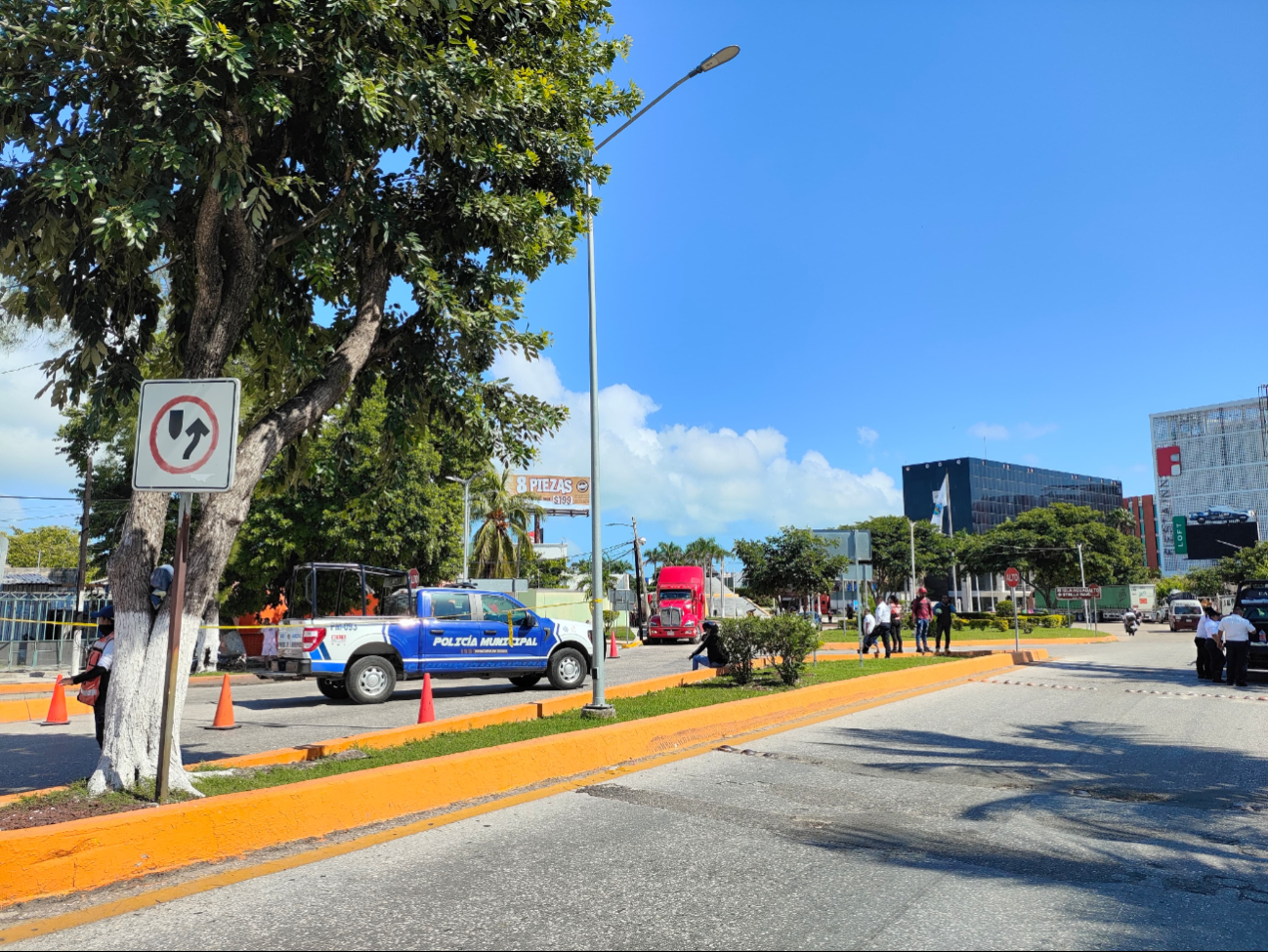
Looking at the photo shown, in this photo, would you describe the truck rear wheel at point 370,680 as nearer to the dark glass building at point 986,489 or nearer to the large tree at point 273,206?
the large tree at point 273,206

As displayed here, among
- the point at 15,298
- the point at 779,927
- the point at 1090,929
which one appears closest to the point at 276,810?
the point at 779,927

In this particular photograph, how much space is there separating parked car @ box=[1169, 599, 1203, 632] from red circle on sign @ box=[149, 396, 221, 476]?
59.4 m

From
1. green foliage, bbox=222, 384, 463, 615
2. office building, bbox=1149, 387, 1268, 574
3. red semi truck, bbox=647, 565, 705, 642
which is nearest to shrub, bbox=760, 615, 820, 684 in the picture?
green foliage, bbox=222, 384, 463, 615

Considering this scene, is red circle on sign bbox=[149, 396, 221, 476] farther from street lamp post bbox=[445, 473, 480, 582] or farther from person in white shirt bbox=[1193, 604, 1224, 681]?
street lamp post bbox=[445, 473, 480, 582]

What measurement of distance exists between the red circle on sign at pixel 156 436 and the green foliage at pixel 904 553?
88208 millimetres

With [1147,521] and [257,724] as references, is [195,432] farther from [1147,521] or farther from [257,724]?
[1147,521]

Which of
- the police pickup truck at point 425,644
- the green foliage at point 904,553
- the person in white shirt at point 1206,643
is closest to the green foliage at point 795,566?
the person in white shirt at point 1206,643

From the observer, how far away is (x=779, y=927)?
423cm

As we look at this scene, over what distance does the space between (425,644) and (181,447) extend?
9.54 m

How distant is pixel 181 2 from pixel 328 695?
11890mm

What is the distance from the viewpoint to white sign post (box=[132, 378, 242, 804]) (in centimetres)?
602

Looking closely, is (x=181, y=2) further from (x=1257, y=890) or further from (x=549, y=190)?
(x=1257, y=890)

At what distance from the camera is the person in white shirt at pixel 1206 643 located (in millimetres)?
18047

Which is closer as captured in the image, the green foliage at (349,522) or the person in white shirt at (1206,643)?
the person in white shirt at (1206,643)
